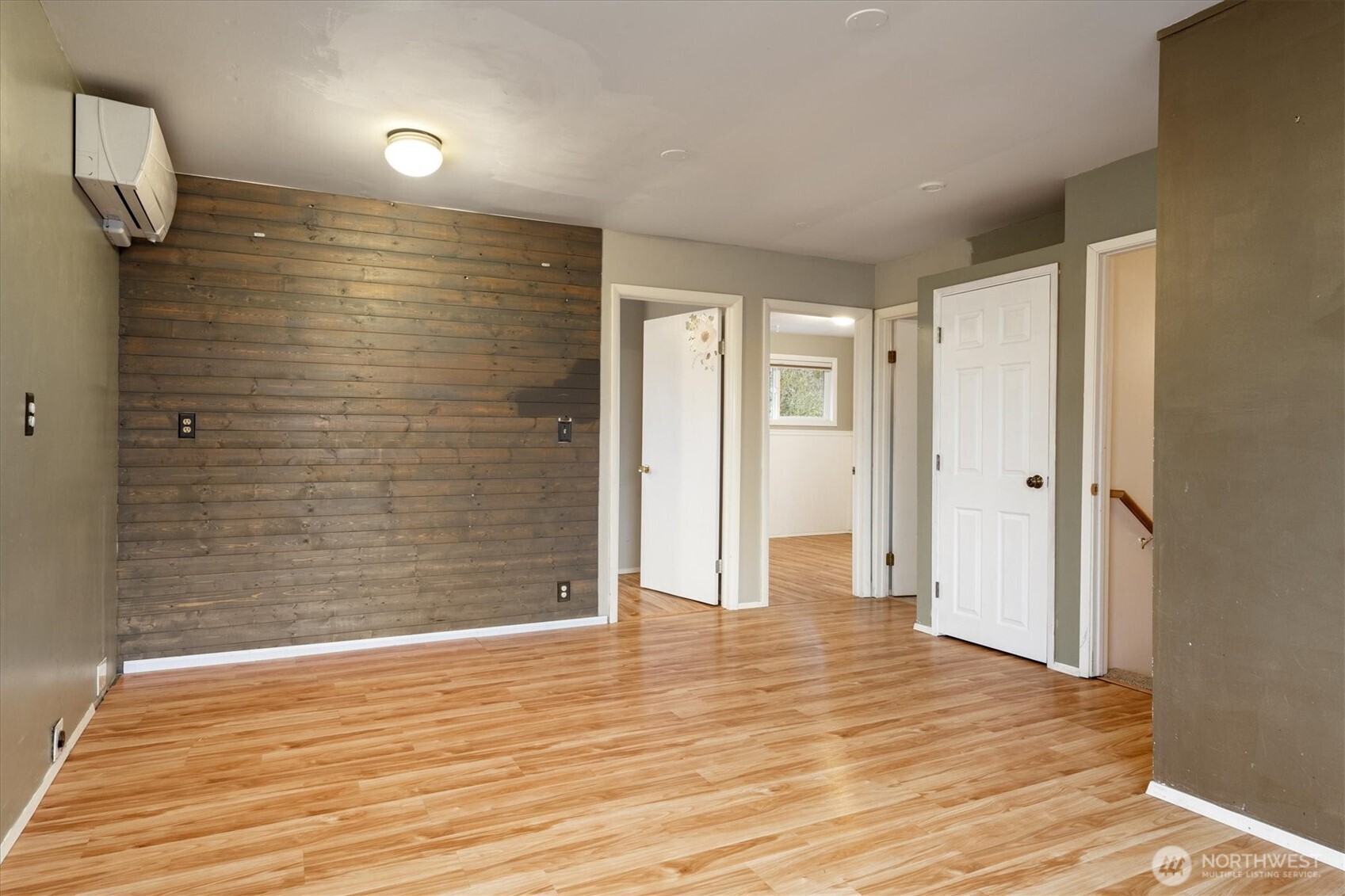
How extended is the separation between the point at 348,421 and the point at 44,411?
1710 millimetres

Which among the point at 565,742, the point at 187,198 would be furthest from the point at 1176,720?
the point at 187,198

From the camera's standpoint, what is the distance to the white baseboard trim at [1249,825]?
208cm

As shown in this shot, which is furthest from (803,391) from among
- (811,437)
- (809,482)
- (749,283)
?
(749,283)

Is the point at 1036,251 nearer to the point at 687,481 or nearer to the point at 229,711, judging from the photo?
the point at 687,481

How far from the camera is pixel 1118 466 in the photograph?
3945 millimetres

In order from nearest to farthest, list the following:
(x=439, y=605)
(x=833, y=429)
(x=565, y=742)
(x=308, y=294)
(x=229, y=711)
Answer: (x=565, y=742), (x=229, y=711), (x=308, y=294), (x=439, y=605), (x=833, y=429)

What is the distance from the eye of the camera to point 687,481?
5508 millimetres

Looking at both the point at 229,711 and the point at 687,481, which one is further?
the point at 687,481

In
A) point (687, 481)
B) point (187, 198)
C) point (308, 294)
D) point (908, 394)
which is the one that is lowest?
point (687, 481)

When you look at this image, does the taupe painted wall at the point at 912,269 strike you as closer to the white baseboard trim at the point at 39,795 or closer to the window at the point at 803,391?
the window at the point at 803,391

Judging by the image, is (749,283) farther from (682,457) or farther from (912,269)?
(682,457)

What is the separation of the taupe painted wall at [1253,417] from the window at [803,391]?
6592 mm

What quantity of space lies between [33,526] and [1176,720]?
3530 mm

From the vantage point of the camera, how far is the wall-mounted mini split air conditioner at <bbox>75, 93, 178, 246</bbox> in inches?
108
